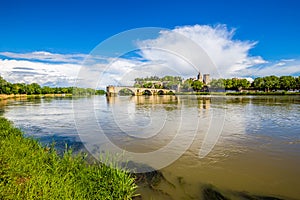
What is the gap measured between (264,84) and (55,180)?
120 meters

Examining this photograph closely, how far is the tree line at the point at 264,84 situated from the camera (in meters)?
96.1

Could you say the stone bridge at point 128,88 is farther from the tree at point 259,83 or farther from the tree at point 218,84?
the tree at point 259,83

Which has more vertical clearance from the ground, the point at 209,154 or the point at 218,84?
the point at 218,84

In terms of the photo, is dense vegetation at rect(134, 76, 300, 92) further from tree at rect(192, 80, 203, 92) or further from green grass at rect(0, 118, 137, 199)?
green grass at rect(0, 118, 137, 199)

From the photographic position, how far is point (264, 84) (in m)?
106

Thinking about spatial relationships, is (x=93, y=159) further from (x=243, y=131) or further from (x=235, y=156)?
(x=243, y=131)

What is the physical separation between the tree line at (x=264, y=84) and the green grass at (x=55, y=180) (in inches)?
4235

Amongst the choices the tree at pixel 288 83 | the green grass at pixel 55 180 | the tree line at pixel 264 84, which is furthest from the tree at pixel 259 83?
the green grass at pixel 55 180

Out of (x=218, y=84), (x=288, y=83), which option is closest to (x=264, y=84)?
(x=288, y=83)

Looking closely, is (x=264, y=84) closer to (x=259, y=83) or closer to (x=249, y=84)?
(x=259, y=83)

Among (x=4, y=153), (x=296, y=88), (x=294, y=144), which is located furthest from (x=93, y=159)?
(x=296, y=88)

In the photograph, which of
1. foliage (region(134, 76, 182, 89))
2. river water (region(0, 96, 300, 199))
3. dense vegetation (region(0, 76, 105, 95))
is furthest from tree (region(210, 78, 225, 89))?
river water (region(0, 96, 300, 199))

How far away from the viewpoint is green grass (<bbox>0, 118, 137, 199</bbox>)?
410 cm

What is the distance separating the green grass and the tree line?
107580 millimetres
